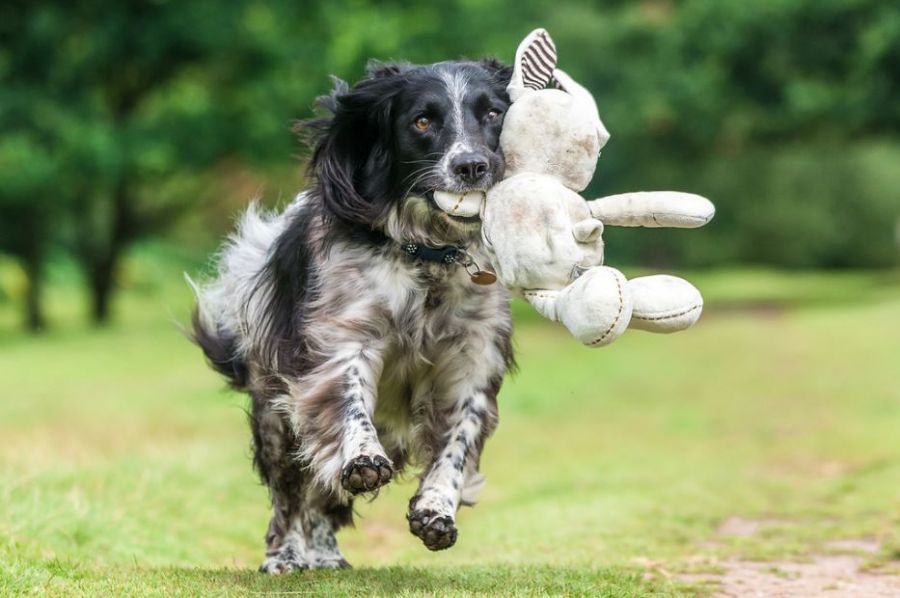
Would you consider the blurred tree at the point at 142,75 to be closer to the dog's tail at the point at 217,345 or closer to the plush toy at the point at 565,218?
the dog's tail at the point at 217,345

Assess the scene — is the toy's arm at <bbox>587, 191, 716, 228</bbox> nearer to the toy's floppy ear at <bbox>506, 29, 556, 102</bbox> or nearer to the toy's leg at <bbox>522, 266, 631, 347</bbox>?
the toy's leg at <bbox>522, 266, 631, 347</bbox>

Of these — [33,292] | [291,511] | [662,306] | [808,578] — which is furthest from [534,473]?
[33,292]

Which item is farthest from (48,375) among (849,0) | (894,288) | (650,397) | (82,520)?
(894,288)

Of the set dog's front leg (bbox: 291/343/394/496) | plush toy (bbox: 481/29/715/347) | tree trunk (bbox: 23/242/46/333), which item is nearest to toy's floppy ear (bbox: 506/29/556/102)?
plush toy (bbox: 481/29/715/347)

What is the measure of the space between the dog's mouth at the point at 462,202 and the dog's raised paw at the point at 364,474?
1.03 metres

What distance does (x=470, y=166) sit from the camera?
5.44m

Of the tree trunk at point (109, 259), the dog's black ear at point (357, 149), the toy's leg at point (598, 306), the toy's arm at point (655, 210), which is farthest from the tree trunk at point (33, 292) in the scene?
the toy's leg at point (598, 306)

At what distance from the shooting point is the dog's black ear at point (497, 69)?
19.5 feet

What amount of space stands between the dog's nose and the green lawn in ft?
5.30

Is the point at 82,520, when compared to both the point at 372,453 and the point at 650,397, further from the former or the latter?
the point at 650,397

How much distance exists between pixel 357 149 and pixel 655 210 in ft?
4.59

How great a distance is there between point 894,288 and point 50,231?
64.9ft

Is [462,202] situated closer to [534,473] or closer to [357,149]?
[357,149]

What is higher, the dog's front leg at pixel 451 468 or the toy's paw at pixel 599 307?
the toy's paw at pixel 599 307
